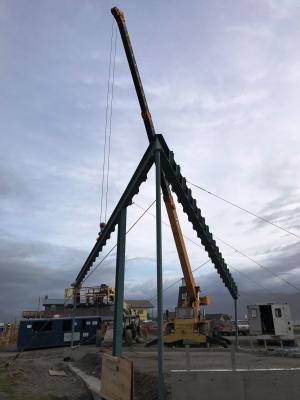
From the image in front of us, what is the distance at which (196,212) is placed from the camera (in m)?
16.6

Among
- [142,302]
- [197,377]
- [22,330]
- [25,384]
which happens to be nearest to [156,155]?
[197,377]

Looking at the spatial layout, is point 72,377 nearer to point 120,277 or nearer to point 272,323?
point 120,277

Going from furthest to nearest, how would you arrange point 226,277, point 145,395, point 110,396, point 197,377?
point 226,277 → point 145,395 → point 110,396 → point 197,377

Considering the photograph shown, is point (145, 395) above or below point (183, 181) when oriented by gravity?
below

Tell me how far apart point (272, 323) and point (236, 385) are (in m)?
19.2

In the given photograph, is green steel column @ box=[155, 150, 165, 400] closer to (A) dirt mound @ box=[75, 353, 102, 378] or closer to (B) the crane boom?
(A) dirt mound @ box=[75, 353, 102, 378]

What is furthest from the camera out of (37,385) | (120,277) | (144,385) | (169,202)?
(169,202)

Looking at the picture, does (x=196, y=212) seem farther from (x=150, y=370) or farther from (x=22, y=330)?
(x=22, y=330)

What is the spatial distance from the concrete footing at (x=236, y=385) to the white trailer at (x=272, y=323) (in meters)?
17.3

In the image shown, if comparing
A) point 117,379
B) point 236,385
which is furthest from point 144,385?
point 236,385

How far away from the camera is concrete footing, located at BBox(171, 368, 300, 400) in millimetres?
9703

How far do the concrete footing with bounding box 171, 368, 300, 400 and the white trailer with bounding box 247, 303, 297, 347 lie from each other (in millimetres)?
17336

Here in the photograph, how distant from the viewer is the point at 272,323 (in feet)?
90.7

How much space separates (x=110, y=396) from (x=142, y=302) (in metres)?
104
